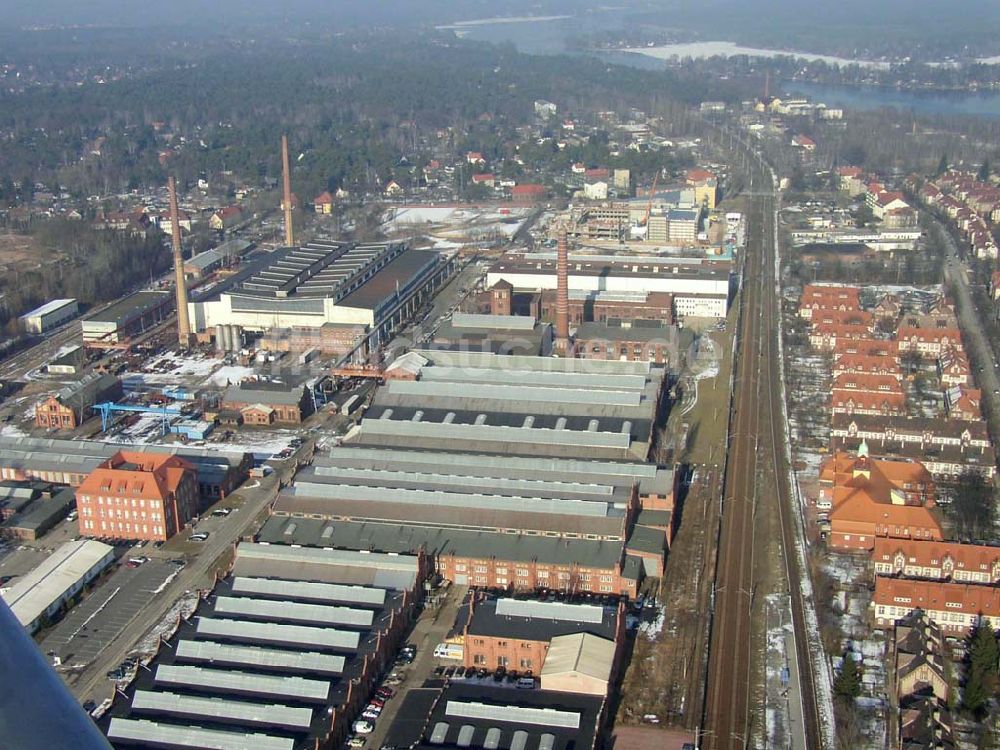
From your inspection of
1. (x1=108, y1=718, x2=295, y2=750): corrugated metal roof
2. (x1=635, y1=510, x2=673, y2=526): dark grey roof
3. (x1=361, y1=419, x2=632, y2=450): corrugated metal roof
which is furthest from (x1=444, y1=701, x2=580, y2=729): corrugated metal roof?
(x1=361, y1=419, x2=632, y2=450): corrugated metal roof

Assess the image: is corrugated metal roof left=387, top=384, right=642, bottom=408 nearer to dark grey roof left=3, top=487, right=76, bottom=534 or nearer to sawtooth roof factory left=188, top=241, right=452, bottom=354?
sawtooth roof factory left=188, top=241, right=452, bottom=354

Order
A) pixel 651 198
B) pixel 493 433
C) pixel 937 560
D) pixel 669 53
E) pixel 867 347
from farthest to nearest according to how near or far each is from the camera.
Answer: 1. pixel 669 53
2. pixel 651 198
3. pixel 867 347
4. pixel 493 433
5. pixel 937 560

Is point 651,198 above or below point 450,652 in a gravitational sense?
below

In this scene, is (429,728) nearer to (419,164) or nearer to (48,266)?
(48,266)

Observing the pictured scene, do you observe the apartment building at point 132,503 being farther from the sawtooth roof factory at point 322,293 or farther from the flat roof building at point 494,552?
the sawtooth roof factory at point 322,293

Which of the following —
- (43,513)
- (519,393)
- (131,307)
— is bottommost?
(131,307)

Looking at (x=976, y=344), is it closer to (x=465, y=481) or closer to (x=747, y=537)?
(x=747, y=537)

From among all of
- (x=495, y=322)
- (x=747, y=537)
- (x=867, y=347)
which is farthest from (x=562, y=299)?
(x=747, y=537)
